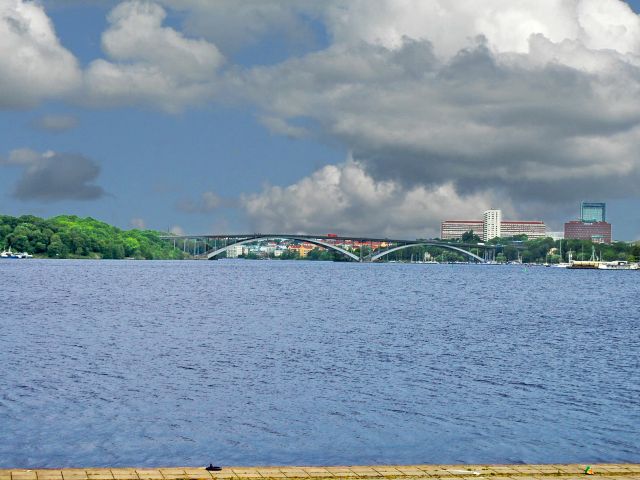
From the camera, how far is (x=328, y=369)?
1231 inches

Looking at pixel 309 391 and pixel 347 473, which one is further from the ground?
pixel 347 473

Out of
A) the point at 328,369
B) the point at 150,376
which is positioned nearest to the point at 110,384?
the point at 150,376

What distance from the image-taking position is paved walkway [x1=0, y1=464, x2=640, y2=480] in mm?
13078

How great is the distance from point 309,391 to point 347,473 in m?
12.6

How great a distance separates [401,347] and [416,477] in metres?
25.9

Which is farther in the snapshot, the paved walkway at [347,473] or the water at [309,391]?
the water at [309,391]

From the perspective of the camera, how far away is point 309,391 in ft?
86.3

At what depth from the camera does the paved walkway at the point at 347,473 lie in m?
13.1

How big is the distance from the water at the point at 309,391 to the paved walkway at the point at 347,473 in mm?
3766

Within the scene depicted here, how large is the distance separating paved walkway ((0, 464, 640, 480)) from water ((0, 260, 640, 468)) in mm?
3766

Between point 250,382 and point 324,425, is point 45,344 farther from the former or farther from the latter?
point 324,425

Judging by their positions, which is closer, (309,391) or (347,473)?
(347,473)

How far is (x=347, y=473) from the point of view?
45.0 feet

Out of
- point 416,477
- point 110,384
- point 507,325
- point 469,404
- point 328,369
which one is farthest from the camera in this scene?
point 507,325
